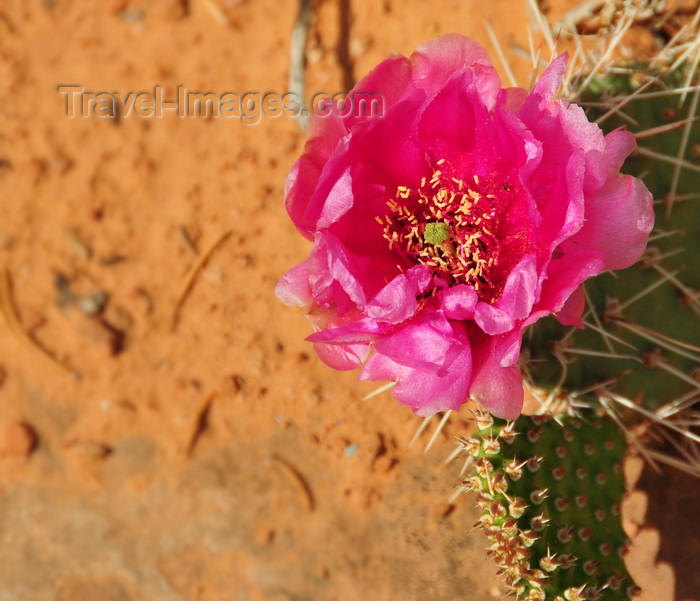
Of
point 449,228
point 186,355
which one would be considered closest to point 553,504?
point 449,228

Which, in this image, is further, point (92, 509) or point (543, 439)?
point (92, 509)

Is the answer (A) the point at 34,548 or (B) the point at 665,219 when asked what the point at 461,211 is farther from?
(A) the point at 34,548

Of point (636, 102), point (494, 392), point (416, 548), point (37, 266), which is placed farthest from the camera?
point (37, 266)

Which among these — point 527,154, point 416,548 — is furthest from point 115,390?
point 527,154

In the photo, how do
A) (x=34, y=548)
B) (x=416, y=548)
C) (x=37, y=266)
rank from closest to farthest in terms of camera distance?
(x=416, y=548) < (x=34, y=548) < (x=37, y=266)

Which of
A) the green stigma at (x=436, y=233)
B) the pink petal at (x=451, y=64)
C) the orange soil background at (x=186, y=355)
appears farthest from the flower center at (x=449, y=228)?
the orange soil background at (x=186, y=355)

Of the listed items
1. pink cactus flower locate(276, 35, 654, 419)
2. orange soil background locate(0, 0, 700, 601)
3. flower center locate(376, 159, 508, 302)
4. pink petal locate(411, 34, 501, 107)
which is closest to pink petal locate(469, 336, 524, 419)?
pink cactus flower locate(276, 35, 654, 419)

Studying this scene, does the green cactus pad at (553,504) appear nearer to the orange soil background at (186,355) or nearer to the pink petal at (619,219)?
the pink petal at (619,219)

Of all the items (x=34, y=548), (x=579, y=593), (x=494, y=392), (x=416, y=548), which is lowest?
(x=34, y=548)
